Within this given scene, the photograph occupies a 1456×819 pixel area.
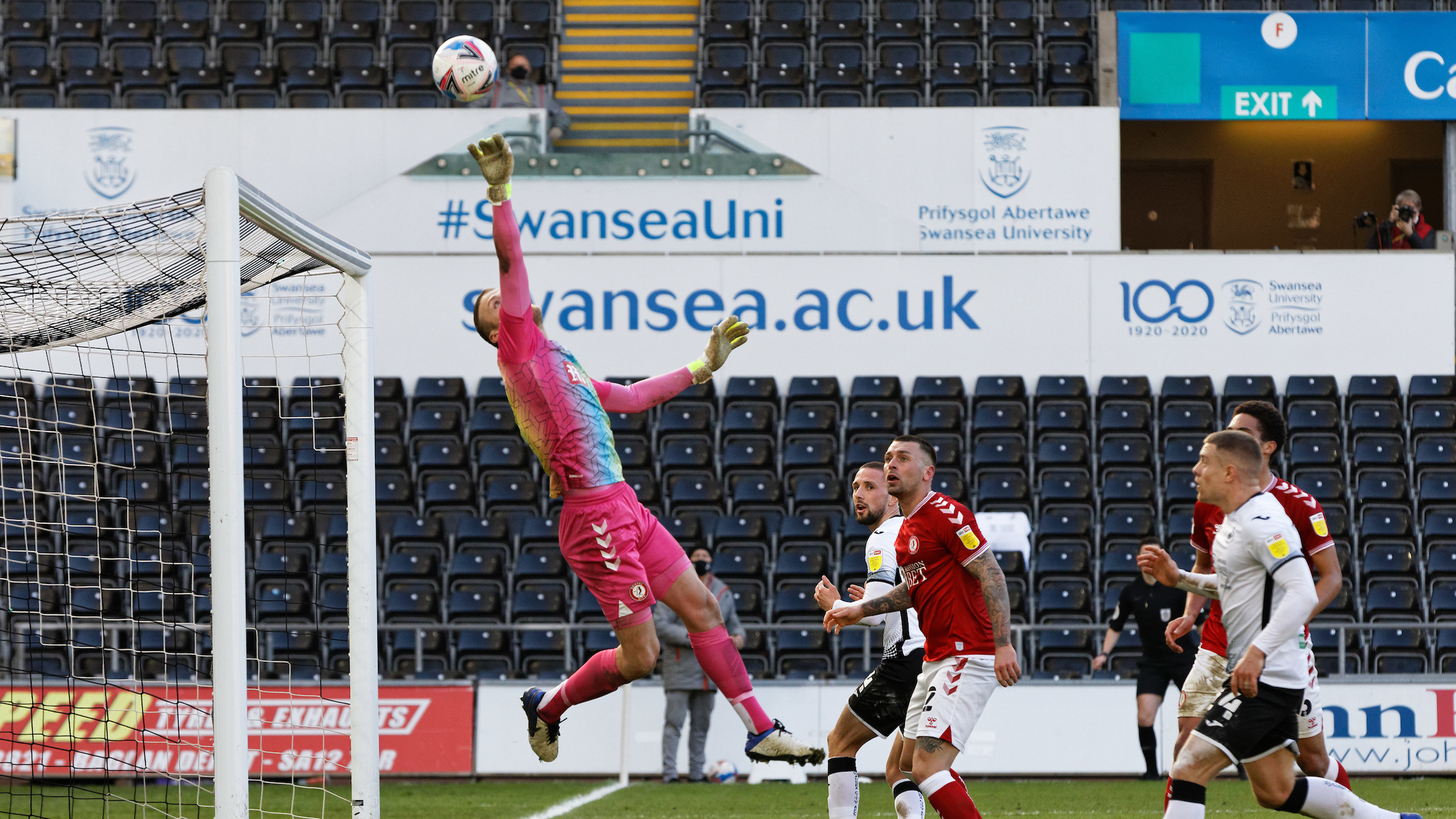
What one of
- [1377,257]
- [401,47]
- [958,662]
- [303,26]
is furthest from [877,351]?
[958,662]

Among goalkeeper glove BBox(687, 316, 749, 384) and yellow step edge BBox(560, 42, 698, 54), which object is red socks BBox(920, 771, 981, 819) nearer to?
goalkeeper glove BBox(687, 316, 749, 384)

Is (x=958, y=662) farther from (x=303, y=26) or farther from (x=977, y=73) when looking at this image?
(x=303, y=26)

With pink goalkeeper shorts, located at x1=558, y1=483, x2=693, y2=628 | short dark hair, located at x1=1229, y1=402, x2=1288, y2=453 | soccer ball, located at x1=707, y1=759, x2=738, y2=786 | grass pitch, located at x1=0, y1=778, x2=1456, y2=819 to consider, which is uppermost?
short dark hair, located at x1=1229, y1=402, x2=1288, y2=453

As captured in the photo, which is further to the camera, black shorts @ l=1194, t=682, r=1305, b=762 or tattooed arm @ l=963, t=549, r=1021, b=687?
tattooed arm @ l=963, t=549, r=1021, b=687

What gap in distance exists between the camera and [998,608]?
7.51 m

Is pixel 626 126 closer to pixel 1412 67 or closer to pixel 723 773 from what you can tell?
pixel 1412 67

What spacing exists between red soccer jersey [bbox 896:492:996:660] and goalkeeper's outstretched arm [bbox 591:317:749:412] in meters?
1.17

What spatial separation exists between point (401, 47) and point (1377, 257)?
40.3 ft

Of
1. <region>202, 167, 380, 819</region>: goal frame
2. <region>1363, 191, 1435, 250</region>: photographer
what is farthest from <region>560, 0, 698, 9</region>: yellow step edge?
<region>202, 167, 380, 819</region>: goal frame

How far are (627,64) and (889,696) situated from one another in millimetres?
16304

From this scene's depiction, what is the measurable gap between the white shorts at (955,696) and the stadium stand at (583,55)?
13.9 metres

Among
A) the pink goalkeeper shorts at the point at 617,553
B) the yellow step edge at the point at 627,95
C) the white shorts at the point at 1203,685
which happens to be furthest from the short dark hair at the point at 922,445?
the yellow step edge at the point at 627,95

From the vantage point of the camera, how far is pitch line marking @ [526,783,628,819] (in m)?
11.5

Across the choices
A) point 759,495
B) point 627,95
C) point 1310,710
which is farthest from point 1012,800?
point 627,95
